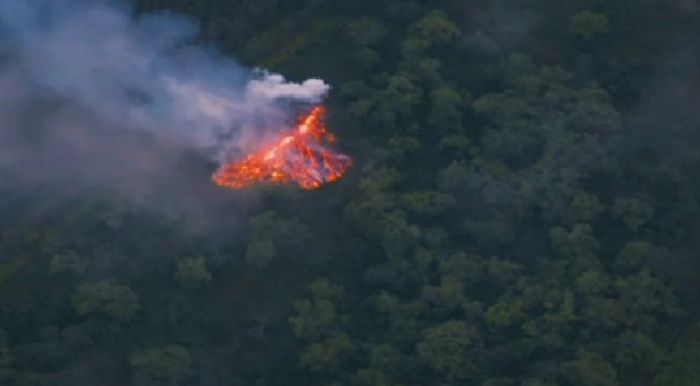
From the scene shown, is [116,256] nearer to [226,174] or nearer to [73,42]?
[226,174]

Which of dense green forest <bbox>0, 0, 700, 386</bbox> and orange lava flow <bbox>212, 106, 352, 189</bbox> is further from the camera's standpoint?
orange lava flow <bbox>212, 106, 352, 189</bbox>

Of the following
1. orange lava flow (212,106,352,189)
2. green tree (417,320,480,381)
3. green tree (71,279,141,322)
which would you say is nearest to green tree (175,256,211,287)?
green tree (71,279,141,322)

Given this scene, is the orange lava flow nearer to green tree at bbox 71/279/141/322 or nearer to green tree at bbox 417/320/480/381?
green tree at bbox 71/279/141/322

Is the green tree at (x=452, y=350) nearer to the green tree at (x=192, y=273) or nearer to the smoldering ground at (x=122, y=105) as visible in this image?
the green tree at (x=192, y=273)

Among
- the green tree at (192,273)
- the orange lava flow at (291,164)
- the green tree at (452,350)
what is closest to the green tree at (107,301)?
the green tree at (192,273)

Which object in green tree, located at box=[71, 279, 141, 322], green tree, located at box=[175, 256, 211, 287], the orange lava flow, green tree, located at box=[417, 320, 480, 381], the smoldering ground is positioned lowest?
green tree, located at box=[417, 320, 480, 381]
